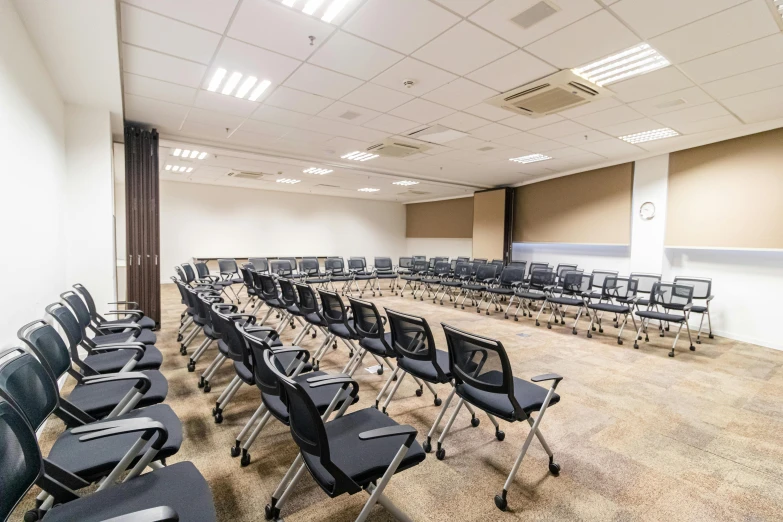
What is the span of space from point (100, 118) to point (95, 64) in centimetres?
149

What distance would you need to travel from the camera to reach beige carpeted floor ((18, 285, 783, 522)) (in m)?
2.06

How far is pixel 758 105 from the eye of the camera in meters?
4.63

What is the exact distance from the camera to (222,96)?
4.49 metres

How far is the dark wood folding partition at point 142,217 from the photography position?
5.54 metres

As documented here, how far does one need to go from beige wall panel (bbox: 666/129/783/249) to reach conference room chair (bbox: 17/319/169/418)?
7.91m

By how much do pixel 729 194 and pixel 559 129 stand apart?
3067mm

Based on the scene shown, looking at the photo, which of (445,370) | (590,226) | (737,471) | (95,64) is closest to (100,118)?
(95,64)

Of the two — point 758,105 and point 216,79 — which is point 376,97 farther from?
point 758,105

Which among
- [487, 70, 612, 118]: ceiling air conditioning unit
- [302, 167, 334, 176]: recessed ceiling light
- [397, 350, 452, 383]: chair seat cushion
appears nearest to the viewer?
[397, 350, 452, 383]: chair seat cushion

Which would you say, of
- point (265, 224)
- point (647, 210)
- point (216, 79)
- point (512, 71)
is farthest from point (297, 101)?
point (265, 224)

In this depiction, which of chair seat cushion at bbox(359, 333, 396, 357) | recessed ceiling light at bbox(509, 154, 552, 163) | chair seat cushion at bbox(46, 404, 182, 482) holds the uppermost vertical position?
recessed ceiling light at bbox(509, 154, 552, 163)

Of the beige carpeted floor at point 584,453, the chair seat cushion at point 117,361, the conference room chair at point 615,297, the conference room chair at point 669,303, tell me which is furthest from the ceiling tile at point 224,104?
the conference room chair at point 669,303

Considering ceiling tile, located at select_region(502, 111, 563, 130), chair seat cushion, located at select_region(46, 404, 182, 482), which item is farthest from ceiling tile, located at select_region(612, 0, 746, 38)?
chair seat cushion, located at select_region(46, 404, 182, 482)

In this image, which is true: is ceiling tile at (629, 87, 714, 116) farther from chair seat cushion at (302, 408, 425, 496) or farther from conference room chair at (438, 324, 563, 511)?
chair seat cushion at (302, 408, 425, 496)
